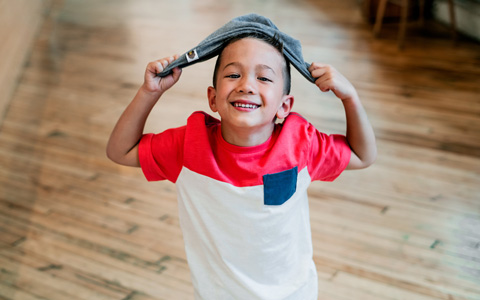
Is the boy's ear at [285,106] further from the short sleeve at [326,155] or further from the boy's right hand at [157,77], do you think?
the boy's right hand at [157,77]

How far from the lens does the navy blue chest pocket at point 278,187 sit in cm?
94

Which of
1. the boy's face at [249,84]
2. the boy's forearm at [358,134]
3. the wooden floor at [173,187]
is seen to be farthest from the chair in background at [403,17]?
the boy's face at [249,84]

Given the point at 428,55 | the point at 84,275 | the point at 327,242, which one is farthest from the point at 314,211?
the point at 428,55

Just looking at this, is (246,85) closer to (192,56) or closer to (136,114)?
(192,56)

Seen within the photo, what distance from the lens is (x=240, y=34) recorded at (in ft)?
3.09

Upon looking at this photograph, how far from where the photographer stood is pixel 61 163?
89.0 inches

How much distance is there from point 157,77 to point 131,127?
11 cm

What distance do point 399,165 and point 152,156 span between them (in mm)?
1420

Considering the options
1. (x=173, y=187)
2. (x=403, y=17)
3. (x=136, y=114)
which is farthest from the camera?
(x=403, y=17)

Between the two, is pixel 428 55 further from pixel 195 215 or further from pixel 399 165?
pixel 195 215

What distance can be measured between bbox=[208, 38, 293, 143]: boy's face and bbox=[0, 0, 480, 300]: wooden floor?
0.79 metres

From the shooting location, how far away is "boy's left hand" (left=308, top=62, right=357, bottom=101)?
947 mm

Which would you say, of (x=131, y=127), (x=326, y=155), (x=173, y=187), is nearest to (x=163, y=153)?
(x=131, y=127)

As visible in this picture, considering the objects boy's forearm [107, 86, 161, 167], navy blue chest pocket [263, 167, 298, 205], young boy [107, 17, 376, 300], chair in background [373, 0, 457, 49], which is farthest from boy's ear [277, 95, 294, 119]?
chair in background [373, 0, 457, 49]
